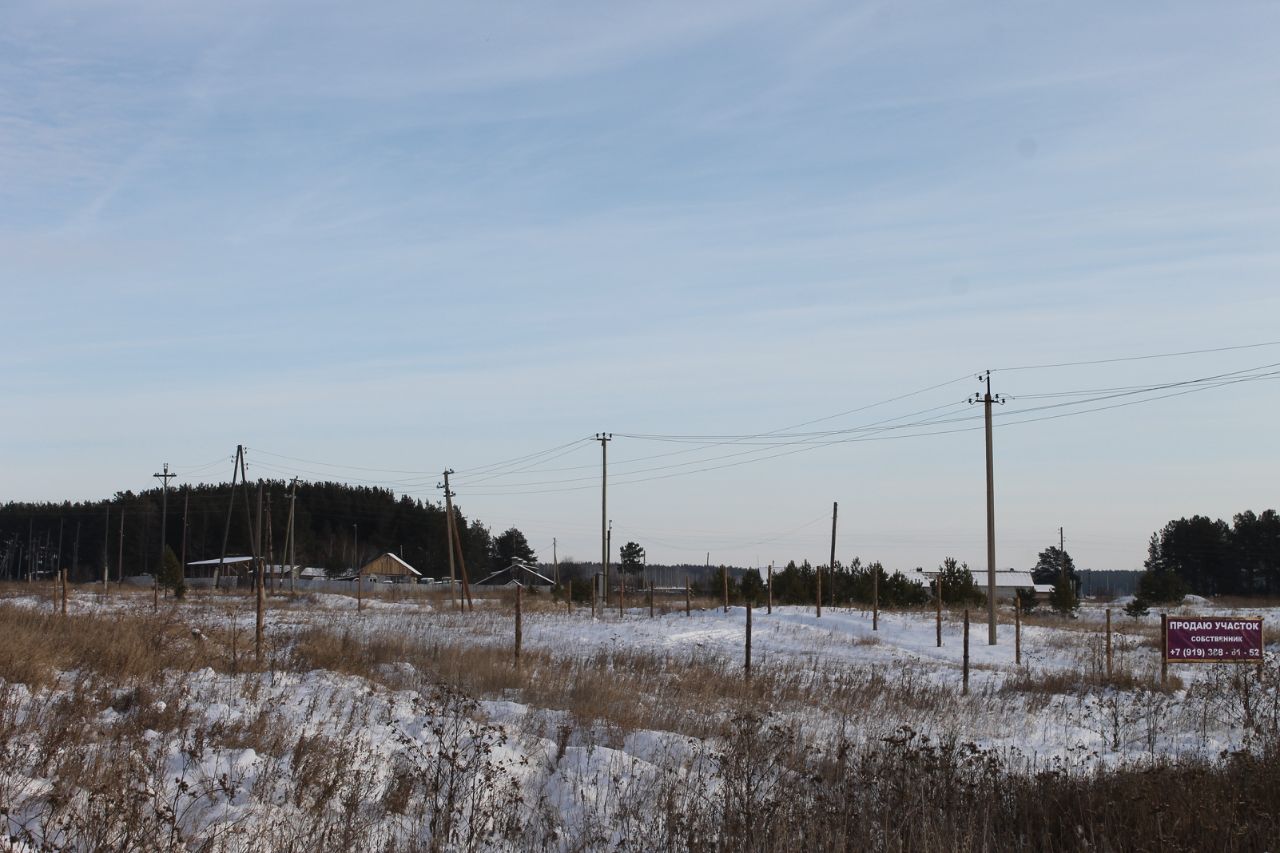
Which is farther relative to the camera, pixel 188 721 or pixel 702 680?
pixel 702 680

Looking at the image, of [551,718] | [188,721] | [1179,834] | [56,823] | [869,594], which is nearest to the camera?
[56,823]

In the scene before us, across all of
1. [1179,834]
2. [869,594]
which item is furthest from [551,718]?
[869,594]

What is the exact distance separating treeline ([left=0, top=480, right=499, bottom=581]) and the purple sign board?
95679 mm

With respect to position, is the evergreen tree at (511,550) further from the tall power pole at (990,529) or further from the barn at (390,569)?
the tall power pole at (990,529)

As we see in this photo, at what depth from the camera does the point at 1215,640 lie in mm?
20547

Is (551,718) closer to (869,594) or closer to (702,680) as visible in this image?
(702,680)

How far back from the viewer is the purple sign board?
20.2 m

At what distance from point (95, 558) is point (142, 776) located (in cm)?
13337

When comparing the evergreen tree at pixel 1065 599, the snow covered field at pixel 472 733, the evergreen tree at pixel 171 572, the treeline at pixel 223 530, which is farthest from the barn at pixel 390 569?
the snow covered field at pixel 472 733

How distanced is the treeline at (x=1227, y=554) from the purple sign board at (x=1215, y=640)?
9189 cm

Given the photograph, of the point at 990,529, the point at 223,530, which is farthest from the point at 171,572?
the point at 223,530

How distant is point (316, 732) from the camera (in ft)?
35.5

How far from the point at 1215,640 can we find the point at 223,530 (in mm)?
114155

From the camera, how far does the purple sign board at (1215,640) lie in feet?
66.3
